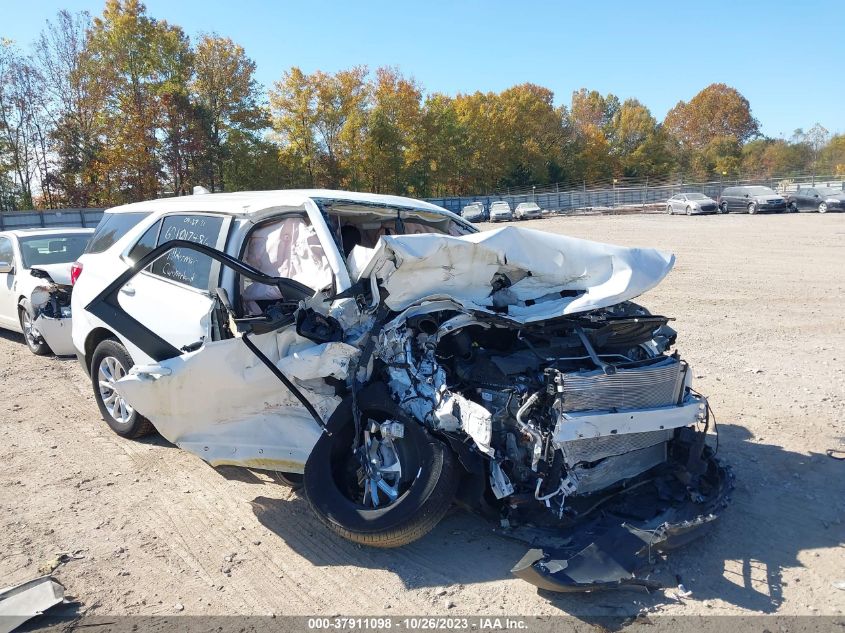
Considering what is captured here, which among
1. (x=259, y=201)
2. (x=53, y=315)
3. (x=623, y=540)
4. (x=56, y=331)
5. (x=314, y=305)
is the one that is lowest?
(x=623, y=540)

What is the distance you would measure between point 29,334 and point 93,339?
3.71m

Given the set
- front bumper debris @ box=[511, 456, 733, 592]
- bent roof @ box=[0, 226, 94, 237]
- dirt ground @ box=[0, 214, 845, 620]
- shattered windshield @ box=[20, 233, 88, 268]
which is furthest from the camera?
bent roof @ box=[0, 226, 94, 237]

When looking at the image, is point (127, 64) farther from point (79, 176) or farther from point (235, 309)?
point (235, 309)

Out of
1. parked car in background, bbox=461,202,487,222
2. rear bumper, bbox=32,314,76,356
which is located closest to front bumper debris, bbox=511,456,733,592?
rear bumper, bbox=32,314,76,356

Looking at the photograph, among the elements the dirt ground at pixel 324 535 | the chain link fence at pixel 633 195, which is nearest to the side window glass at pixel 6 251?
the dirt ground at pixel 324 535

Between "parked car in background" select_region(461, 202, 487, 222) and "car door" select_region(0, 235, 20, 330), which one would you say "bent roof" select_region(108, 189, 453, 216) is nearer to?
"car door" select_region(0, 235, 20, 330)

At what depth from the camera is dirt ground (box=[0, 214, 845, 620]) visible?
3.03 m

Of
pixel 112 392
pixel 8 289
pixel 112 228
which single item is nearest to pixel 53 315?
pixel 8 289

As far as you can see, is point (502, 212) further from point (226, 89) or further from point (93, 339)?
point (93, 339)

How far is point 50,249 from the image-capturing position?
8.86 meters

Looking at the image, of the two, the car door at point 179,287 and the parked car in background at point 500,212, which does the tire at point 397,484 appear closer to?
the car door at point 179,287

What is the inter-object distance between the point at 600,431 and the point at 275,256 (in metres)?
2.52

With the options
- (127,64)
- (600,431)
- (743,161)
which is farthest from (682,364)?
(743,161)

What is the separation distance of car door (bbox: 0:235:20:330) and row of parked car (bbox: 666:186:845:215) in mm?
32869
